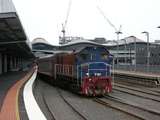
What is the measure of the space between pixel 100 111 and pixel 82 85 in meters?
5.69

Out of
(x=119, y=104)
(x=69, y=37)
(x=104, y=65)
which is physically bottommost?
(x=119, y=104)

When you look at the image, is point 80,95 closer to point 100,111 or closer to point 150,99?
point 150,99

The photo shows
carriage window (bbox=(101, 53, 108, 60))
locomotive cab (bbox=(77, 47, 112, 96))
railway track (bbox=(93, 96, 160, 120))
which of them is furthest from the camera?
carriage window (bbox=(101, 53, 108, 60))

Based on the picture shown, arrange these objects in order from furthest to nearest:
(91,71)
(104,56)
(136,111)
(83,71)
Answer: (104,56) → (91,71) → (83,71) → (136,111)

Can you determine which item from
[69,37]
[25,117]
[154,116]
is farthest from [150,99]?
[69,37]

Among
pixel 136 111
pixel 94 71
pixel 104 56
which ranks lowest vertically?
pixel 136 111

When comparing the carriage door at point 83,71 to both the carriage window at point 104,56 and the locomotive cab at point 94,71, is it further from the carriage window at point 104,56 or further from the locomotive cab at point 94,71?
the carriage window at point 104,56

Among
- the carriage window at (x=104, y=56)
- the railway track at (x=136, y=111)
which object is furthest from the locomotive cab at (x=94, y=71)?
the railway track at (x=136, y=111)

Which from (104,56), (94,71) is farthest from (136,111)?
(104,56)

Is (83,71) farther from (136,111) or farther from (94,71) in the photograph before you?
(136,111)

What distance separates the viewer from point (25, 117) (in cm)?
1448

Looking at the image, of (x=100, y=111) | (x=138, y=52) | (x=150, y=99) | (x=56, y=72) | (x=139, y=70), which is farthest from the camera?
(x=138, y=52)

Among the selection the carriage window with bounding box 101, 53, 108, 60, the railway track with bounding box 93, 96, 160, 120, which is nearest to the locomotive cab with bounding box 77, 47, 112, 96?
the carriage window with bounding box 101, 53, 108, 60

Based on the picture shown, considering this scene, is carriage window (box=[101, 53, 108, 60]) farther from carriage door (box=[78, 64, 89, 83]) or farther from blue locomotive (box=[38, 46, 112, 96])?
carriage door (box=[78, 64, 89, 83])
